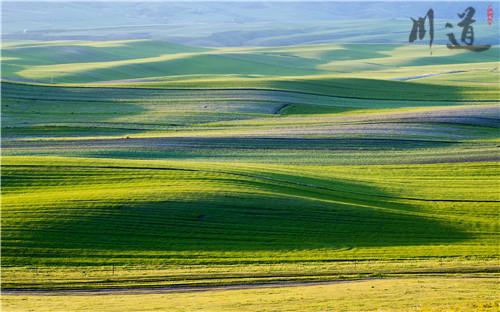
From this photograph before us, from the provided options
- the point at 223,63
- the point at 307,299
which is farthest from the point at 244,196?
the point at 223,63

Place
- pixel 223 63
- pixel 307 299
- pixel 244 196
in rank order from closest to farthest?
1. pixel 307 299
2. pixel 244 196
3. pixel 223 63

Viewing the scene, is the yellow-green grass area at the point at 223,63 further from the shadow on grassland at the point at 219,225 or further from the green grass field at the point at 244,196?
the shadow on grassland at the point at 219,225

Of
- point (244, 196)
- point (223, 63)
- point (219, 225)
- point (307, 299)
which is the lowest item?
point (307, 299)

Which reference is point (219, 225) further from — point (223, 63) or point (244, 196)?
point (223, 63)

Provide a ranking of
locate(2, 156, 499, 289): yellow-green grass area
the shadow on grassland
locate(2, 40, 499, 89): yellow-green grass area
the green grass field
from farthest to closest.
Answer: locate(2, 40, 499, 89): yellow-green grass area < the shadow on grassland < locate(2, 156, 499, 289): yellow-green grass area < the green grass field

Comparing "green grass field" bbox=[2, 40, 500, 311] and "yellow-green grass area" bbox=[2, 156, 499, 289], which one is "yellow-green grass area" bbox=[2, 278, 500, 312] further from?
"yellow-green grass area" bbox=[2, 156, 499, 289]

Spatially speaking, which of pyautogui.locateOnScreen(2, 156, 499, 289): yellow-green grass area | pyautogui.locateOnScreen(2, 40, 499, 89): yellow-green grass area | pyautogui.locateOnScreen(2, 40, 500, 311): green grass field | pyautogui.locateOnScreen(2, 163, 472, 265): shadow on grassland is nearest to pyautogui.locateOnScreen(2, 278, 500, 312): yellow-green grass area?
pyautogui.locateOnScreen(2, 40, 500, 311): green grass field
